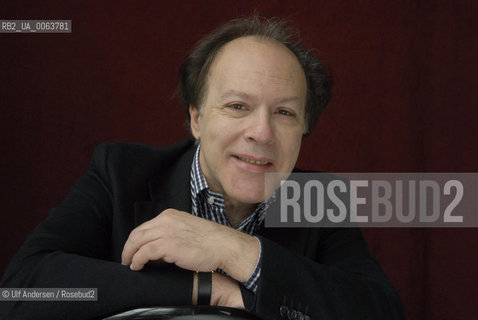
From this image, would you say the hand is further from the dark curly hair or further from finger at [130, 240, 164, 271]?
the dark curly hair

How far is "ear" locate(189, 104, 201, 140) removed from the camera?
172cm

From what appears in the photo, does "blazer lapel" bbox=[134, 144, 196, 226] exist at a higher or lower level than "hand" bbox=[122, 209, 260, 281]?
higher

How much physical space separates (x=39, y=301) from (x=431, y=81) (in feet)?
6.24

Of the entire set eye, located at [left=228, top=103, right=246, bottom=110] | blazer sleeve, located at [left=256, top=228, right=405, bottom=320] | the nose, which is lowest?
blazer sleeve, located at [left=256, top=228, right=405, bottom=320]

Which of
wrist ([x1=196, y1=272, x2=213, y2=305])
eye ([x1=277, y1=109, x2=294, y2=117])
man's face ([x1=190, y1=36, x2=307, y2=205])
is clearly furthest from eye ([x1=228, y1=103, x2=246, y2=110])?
wrist ([x1=196, y1=272, x2=213, y2=305])

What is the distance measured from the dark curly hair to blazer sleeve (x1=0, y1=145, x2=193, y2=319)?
1.60 ft

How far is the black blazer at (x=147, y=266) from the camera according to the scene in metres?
1.16

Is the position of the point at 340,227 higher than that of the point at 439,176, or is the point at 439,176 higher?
the point at 439,176

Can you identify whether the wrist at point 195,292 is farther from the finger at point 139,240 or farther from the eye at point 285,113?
the eye at point 285,113

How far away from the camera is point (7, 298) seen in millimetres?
1246

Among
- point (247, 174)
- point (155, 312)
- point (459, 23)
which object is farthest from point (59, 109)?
point (459, 23)

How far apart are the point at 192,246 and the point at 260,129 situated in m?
0.42

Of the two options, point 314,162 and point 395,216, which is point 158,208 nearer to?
point 314,162

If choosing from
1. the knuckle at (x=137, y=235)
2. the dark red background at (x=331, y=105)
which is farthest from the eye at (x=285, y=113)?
the dark red background at (x=331, y=105)
